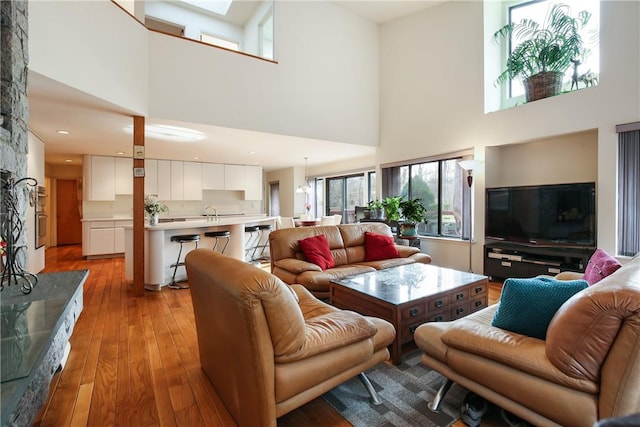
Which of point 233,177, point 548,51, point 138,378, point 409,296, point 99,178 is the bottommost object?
point 138,378

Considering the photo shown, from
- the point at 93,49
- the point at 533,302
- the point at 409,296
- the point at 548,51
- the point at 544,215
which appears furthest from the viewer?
the point at 544,215

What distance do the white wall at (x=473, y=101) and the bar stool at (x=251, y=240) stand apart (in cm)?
306

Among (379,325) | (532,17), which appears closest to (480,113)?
(532,17)

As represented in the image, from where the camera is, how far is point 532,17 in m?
4.68

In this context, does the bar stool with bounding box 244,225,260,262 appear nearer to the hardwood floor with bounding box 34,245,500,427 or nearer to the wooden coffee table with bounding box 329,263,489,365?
the hardwood floor with bounding box 34,245,500,427

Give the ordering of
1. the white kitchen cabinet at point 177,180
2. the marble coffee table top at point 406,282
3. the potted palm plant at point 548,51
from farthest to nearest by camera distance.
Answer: the white kitchen cabinet at point 177,180 < the potted palm plant at point 548,51 < the marble coffee table top at point 406,282

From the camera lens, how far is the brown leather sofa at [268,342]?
131cm

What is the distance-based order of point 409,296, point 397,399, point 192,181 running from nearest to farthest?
point 397,399
point 409,296
point 192,181

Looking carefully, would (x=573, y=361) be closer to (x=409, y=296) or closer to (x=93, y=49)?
(x=409, y=296)

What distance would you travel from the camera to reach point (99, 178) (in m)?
6.66

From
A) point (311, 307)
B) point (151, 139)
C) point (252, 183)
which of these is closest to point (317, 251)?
point (311, 307)

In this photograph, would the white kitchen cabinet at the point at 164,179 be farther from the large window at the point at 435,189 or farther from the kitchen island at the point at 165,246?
the large window at the point at 435,189

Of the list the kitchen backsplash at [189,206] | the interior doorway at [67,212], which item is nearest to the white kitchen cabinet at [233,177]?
the kitchen backsplash at [189,206]

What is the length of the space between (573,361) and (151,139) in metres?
6.05
